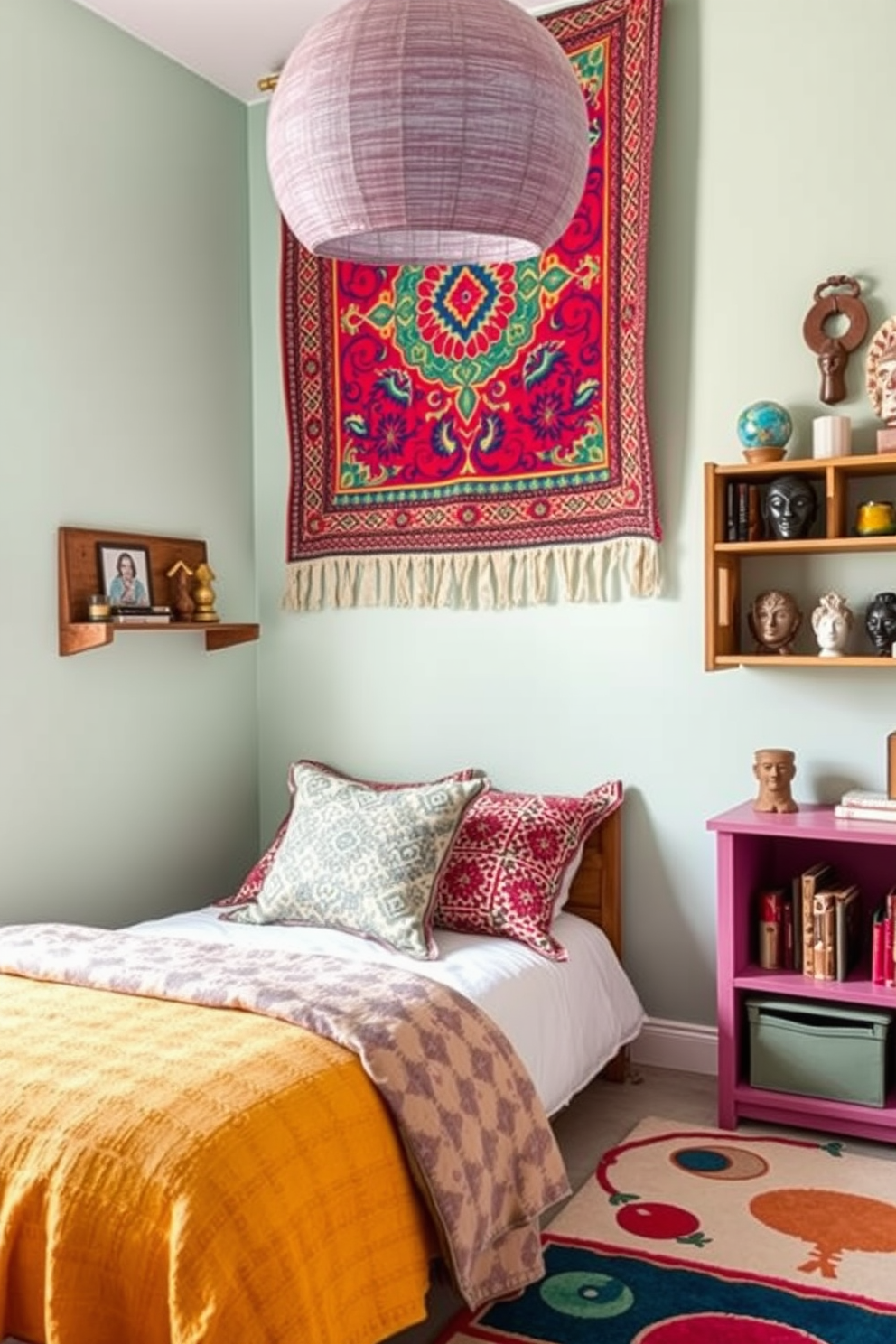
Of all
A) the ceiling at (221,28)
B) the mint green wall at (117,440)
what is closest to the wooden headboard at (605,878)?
the mint green wall at (117,440)

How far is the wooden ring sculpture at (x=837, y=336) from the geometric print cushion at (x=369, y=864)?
131 cm

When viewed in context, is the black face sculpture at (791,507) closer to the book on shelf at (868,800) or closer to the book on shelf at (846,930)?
the book on shelf at (868,800)

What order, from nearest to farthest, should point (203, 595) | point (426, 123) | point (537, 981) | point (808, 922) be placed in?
1. point (426, 123)
2. point (537, 981)
3. point (808, 922)
4. point (203, 595)

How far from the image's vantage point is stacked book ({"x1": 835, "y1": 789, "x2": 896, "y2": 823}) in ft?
9.32

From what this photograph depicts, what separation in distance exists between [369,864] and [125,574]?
109 centimetres

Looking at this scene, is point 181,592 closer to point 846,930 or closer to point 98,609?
point 98,609

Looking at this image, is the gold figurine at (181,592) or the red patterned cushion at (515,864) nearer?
the red patterned cushion at (515,864)

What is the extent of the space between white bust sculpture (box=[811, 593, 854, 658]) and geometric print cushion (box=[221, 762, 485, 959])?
899 mm

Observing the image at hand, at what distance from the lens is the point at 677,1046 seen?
3344 mm

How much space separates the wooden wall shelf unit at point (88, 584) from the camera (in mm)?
3189

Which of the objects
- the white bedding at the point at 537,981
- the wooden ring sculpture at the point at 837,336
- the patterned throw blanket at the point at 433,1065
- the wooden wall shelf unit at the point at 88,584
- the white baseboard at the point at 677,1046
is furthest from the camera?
the white baseboard at the point at 677,1046

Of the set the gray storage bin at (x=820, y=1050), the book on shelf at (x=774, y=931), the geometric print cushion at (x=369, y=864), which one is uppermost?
the geometric print cushion at (x=369, y=864)

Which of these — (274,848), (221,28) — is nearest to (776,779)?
(274,848)

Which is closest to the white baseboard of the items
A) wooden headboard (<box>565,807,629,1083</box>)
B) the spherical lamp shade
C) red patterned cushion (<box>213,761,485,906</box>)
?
wooden headboard (<box>565,807,629,1083</box>)
